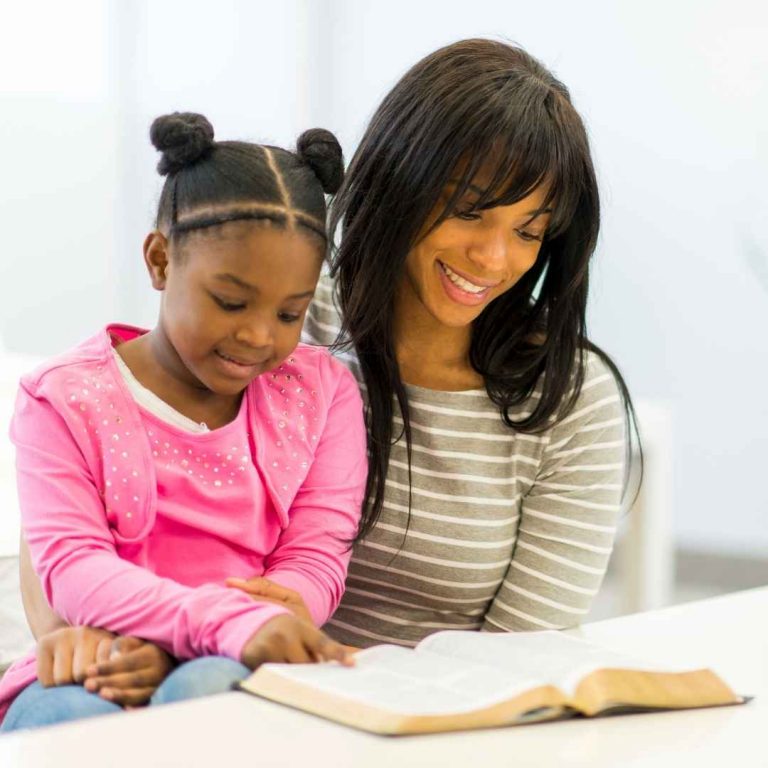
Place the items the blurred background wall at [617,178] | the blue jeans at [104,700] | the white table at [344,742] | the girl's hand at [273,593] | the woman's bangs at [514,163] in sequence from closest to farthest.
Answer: the white table at [344,742] → the blue jeans at [104,700] → the girl's hand at [273,593] → the woman's bangs at [514,163] → the blurred background wall at [617,178]

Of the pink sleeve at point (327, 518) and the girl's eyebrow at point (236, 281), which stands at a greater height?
the girl's eyebrow at point (236, 281)

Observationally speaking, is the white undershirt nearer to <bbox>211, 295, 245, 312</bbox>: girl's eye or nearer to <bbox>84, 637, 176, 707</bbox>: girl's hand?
<bbox>211, 295, 245, 312</bbox>: girl's eye

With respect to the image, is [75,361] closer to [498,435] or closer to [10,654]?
[498,435]

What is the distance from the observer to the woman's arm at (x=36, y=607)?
113 centimetres

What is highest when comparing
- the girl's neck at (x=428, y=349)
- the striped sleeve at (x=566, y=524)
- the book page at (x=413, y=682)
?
the girl's neck at (x=428, y=349)

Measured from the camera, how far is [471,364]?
4.81ft

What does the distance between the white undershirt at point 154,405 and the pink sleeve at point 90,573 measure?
0.26 feet

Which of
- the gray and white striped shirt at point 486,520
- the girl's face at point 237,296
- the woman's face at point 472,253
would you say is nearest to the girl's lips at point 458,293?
the woman's face at point 472,253

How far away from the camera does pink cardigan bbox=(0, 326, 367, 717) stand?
1.00 m

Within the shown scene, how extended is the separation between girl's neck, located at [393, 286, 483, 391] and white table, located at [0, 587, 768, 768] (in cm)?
59

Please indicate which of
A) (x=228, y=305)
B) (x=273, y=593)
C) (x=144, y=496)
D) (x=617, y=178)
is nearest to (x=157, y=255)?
(x=228, y=305)

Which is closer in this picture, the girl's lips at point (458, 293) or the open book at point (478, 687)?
the open book at point (478, 687)

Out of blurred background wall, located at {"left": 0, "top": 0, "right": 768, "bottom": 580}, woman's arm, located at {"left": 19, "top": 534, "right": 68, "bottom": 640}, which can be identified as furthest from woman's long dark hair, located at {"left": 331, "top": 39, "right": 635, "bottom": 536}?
blurred background wall, located at {"left": 0, "top": 0, "right": 768, "bottom": 580}

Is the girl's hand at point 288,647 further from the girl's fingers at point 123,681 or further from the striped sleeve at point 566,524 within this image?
the striped sleeve at point 566,524
